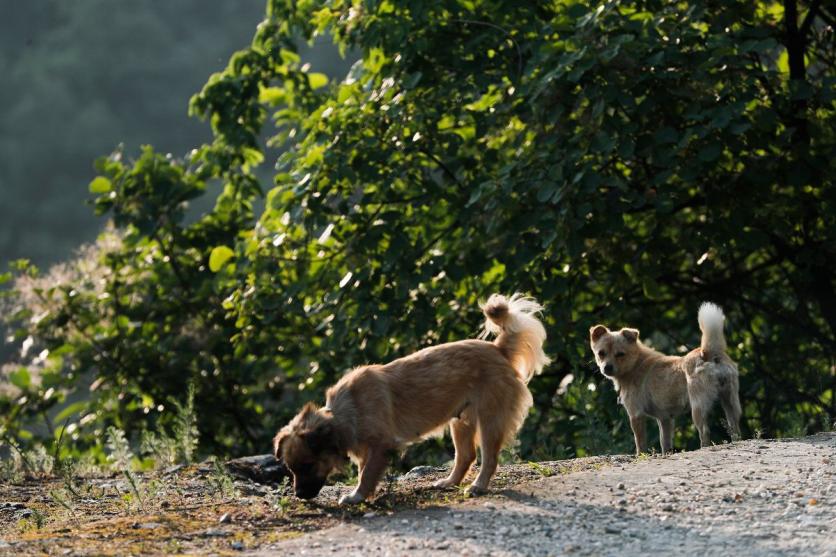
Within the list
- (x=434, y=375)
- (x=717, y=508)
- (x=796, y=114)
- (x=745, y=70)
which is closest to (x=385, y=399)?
(x=434, y=375)

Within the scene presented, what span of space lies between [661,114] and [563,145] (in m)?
1.03

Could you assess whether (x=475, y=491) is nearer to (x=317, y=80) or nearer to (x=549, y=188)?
(x=549, y=188)

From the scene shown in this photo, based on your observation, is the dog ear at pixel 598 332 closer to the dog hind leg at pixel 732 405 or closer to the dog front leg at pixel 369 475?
the dog hind leg at pixel 732 405

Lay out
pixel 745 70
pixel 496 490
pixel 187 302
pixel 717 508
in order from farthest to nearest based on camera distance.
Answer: pixel 187 302, pixel 745 70, pixel 496 490, pixel 717 508

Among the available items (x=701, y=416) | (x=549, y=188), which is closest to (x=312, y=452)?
(x=701, y=416)

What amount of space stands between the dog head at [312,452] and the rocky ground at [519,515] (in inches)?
6.7

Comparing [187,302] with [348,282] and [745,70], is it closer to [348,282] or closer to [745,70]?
[348,282]

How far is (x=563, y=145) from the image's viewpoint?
36.5 ft

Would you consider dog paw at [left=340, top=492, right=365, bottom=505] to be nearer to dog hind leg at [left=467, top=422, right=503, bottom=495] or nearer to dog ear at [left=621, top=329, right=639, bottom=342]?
dog hind leg at [left=467, top=422, right=503, bottom=495]

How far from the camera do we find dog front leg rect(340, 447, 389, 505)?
7.39m

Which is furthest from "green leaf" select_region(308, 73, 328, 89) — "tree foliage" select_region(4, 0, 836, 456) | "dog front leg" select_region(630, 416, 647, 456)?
"dog front leg" select_region(630, 416, 647, 456)

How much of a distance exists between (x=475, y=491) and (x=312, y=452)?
112cm

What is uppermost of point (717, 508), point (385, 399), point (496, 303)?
point (496, 303)

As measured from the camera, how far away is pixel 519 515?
6.70 m
